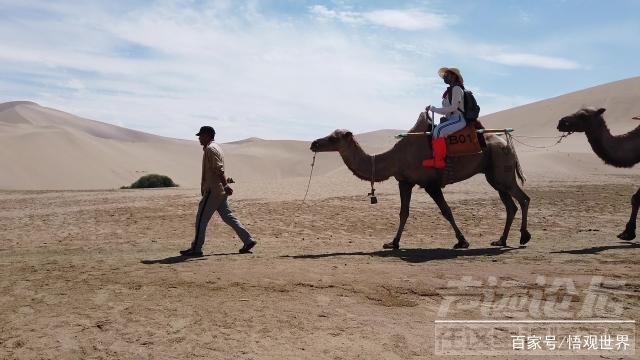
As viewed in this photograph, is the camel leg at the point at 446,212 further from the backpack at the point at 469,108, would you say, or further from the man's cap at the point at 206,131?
the man's cap at the point at 206,131

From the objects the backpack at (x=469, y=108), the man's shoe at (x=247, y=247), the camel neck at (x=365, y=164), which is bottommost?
the man's shoe at (x=247, y=247)

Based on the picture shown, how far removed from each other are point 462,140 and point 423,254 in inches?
74.8

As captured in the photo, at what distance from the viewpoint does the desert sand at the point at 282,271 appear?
494 centimetres

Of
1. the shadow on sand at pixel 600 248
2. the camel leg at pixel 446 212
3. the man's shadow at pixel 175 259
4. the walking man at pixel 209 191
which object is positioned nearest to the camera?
the man's shadow at pixel 175 259

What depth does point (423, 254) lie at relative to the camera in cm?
887

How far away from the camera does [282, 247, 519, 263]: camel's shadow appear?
8.48 meters

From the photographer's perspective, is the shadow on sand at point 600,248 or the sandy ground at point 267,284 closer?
the sandy ground at point 267,284

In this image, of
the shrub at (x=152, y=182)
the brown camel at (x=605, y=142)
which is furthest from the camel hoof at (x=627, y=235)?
the shrub at (x=152, y=182)

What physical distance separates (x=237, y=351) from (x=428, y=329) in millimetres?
1613

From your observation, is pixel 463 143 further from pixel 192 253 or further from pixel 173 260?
pixel 173 260

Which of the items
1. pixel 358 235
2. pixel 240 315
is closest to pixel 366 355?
pixel 240 315

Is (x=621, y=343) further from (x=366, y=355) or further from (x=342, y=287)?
(x=342, y=287)

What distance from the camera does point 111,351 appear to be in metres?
4.73

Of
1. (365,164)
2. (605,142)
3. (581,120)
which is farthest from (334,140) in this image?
(605,142)
